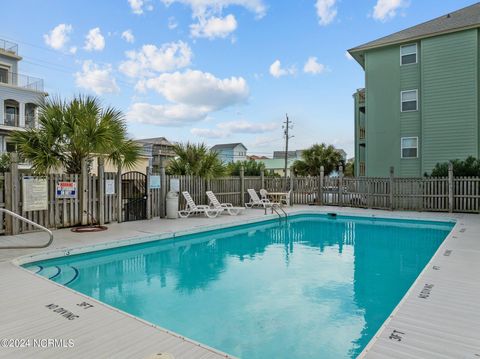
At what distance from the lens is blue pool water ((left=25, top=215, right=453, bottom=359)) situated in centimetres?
422

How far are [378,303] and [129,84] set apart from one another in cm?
2941

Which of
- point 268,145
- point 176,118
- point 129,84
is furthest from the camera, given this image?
point 268,145

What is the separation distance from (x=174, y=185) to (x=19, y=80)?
2225cm

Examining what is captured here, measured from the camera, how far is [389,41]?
58.2 ft

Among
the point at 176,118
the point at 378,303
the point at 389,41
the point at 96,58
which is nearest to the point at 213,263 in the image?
the point at 378,303

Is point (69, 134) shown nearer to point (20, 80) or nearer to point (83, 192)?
point (83, 192)

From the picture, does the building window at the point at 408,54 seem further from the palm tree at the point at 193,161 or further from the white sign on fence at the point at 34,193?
the white sign on fence at the point at 34,193

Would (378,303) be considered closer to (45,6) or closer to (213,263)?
(213,263)

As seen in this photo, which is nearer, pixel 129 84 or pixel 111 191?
pixel 111 191

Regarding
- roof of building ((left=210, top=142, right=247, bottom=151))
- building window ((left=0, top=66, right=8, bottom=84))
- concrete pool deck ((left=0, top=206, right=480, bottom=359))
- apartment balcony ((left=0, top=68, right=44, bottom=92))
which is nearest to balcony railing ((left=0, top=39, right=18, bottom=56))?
building window ((left=0, top=66, right=8, bottom=84))

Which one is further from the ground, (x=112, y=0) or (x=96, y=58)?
(x=112, y=0)

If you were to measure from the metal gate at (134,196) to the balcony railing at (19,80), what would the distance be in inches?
838

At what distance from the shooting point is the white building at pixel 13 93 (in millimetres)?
25547

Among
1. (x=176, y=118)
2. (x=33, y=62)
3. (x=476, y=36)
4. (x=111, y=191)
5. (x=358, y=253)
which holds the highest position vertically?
(x=33, y=62)
